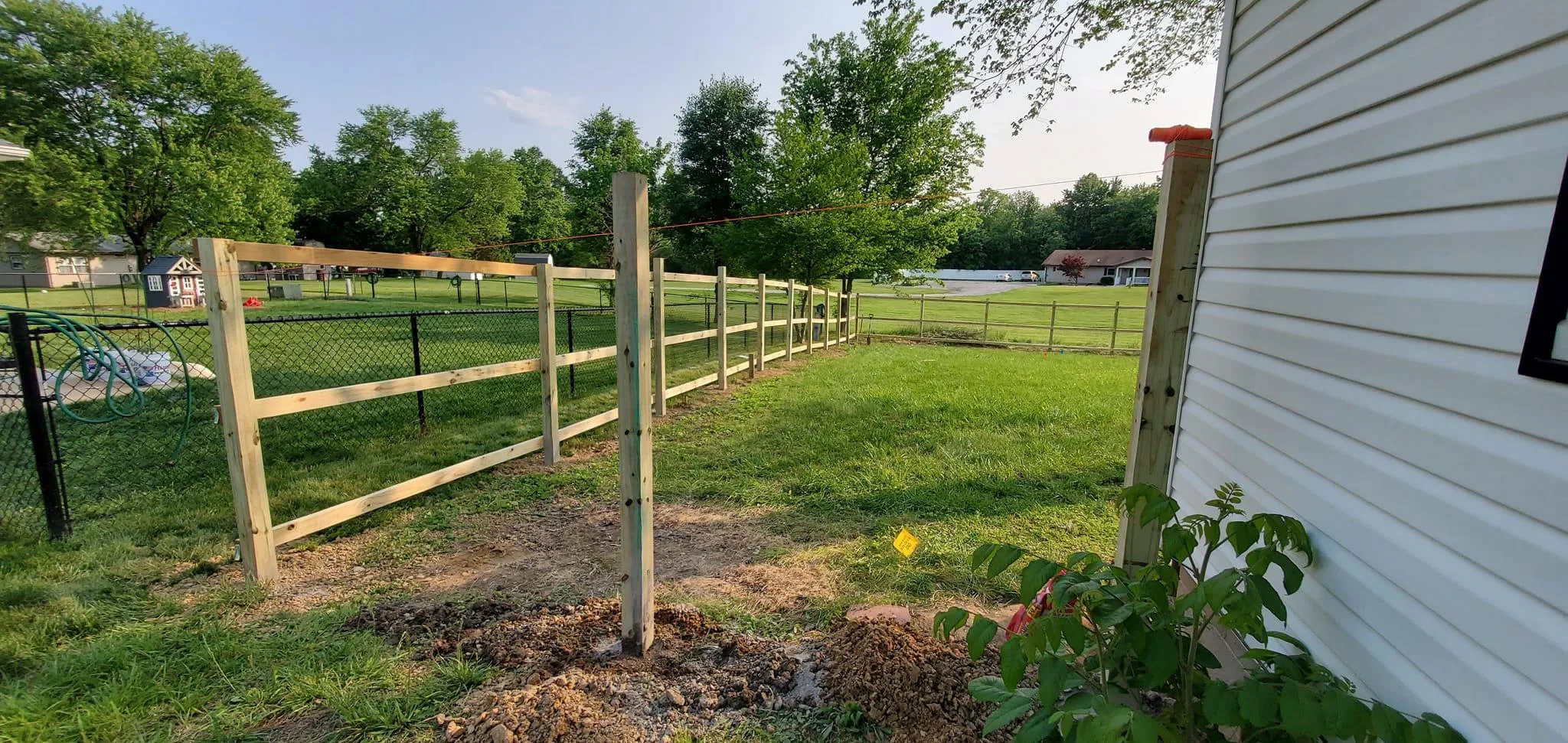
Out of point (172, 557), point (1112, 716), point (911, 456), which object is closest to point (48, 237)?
point (172, 557)

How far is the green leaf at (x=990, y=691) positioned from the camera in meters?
1.66

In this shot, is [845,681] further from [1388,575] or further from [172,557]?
[172,557]

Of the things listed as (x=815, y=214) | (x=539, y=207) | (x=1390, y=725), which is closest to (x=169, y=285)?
(x=539, y=207)

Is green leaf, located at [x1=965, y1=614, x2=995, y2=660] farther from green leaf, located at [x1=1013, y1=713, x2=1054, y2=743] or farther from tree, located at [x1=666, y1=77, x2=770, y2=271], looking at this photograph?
tree, located at [x1=666, y1=77, x2=770, y2=271]

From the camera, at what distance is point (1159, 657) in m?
1.44

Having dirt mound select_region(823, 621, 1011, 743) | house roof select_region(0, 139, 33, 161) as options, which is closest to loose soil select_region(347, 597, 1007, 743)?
dirt mound select_region(823, 621, 1011, 743)

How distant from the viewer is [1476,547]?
116 centimetres

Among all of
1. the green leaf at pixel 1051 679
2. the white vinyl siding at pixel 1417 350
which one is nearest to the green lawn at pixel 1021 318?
the white vinyl siding at pixel 1417 350

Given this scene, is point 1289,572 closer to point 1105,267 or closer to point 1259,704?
point 1259,704

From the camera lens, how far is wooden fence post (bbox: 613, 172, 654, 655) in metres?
2.16

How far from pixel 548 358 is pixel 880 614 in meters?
3.15

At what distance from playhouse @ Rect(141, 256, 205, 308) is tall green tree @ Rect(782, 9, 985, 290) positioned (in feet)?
76.2

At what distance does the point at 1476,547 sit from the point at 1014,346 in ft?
46.7

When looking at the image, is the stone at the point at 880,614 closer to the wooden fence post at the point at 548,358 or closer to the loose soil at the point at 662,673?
the loose soil at the point at 662,673
